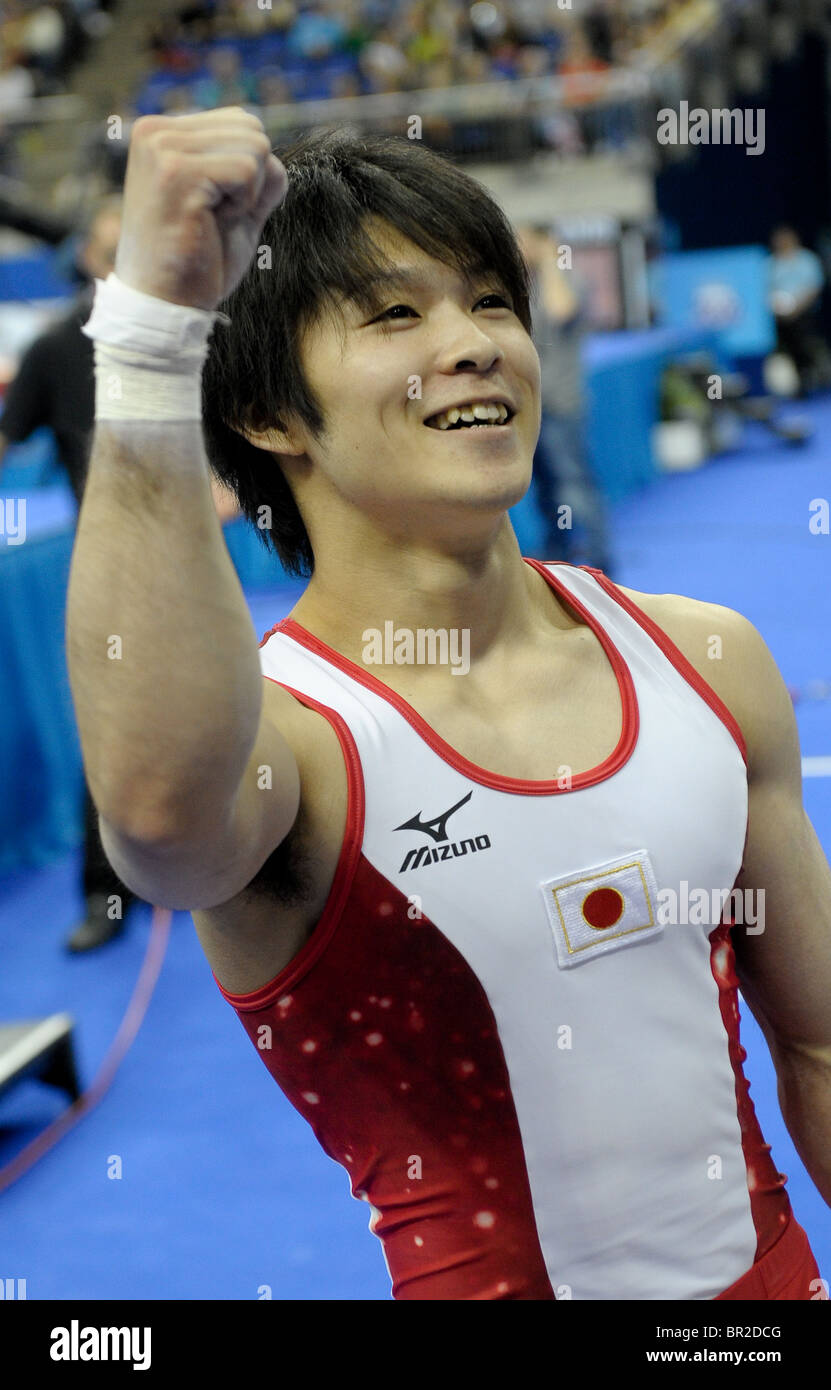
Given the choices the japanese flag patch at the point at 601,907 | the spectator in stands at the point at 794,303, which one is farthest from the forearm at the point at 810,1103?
the spectator in stands at the point at 794,303

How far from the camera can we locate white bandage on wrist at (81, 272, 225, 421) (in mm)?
835

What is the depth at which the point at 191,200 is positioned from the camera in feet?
2.66

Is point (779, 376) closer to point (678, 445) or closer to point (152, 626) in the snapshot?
point (678, 445)

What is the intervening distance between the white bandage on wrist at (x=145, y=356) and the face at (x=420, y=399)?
1.03ft

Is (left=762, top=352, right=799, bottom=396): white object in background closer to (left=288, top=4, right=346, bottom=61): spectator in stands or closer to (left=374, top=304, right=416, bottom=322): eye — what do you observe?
(left=288, top=4, right=346, bottom=61): spectator in stands

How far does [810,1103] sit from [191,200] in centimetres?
100

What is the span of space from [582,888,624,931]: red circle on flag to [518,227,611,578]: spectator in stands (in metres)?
5.76

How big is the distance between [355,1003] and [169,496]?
48 cm

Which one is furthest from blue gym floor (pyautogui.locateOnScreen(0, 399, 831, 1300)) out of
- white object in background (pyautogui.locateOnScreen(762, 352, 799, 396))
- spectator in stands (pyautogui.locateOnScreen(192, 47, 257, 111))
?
spectator in stands (pyautogui.locateOnScreen(192, 47, 257, 111))

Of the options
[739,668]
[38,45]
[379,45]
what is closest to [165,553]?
[739,668]

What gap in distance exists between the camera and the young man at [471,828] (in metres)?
1.13

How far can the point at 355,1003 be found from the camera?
3.72ft

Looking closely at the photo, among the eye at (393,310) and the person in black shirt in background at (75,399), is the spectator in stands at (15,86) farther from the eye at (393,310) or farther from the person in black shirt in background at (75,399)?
the eye at (393,310)

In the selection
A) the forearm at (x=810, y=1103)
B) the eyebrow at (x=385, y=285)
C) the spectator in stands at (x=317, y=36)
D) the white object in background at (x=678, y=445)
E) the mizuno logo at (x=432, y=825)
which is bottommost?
the forearm at (x=810, y=1103)
